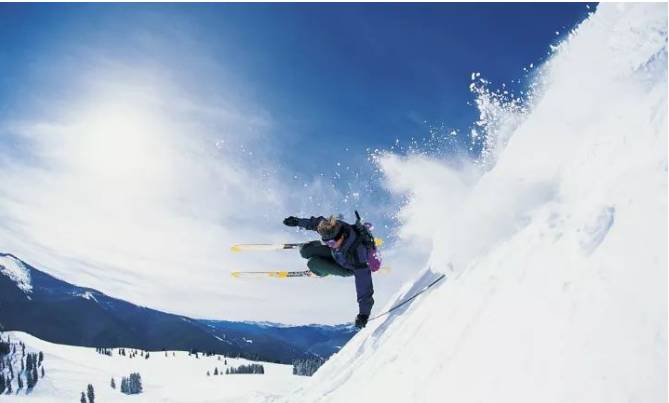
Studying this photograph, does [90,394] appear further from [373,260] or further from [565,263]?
[565,263]

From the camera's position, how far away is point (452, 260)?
11.2 metres

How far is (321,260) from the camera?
12023mm

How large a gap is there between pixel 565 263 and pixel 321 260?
678 cm

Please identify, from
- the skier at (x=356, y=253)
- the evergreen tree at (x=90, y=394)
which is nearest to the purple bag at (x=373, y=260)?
the skier at (x=356, y=253)

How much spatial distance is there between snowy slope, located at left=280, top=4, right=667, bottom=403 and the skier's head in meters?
2.73

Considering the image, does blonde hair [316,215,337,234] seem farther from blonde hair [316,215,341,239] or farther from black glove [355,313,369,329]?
black glove [355,313,369,329]

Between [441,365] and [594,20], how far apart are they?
8807 millimetres

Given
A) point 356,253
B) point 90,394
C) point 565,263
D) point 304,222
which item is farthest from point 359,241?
point 90,394

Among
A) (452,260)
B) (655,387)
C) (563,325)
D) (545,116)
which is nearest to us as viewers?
(655,387)

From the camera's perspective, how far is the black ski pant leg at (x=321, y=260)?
11875mm

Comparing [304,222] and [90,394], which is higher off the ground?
[304,222]

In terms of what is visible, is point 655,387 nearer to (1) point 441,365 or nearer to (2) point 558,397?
(2) point 558,397

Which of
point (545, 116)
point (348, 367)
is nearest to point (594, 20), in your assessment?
point (545, 116)

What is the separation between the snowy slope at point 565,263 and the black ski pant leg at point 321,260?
221 centimetres
